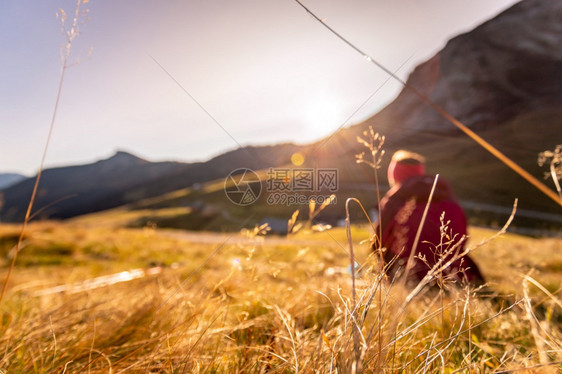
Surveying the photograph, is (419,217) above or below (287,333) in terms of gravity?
above

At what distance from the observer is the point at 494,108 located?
261 ft

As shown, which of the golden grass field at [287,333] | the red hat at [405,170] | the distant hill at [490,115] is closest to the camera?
the golden grass field at [287,333]

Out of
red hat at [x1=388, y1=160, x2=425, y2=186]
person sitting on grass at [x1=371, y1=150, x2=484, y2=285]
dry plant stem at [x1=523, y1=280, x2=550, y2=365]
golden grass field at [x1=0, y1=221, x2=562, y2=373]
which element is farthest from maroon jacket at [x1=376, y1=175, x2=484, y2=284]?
dry plant stem at [x1=523, y1=280, x2=550, y2=365]

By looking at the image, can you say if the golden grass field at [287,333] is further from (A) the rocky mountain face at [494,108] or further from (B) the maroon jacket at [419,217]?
(A) the rocky mountain face at [494,108]

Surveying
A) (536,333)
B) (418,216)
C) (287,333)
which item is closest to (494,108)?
(418,216)

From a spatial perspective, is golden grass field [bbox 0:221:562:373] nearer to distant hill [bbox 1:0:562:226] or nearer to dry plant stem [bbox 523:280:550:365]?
dry plant stem [bbox 523:280:550:365]

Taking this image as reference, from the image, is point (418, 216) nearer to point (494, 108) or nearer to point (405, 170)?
point (405, 170)

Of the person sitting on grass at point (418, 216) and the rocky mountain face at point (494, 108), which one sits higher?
the rocky mountain face at point (494, 108)

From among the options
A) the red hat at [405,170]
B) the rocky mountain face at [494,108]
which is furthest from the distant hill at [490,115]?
the red hat at [405,170]

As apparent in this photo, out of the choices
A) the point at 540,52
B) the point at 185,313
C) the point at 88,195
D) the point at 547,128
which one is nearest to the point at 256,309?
the point at 185,313

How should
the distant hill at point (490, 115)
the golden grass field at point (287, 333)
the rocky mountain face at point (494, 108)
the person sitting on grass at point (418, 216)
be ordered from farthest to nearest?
the rocky mountain face at point (494, 108), the distant hill at point (490, 115), the person sitting on grass at point (418, 216), the golden grass field at point (287, 333)

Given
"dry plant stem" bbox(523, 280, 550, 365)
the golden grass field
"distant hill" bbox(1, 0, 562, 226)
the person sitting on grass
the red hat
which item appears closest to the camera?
"dry plant stem" bbox(523, 280, 550, 365)

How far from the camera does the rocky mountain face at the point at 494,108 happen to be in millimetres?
52031

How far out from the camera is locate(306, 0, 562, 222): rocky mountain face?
2048 inches
